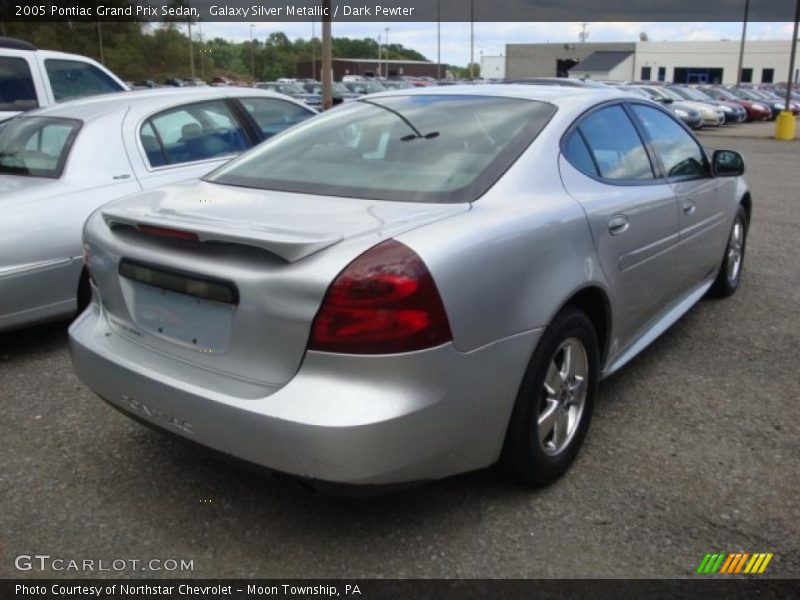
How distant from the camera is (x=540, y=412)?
2738 mm

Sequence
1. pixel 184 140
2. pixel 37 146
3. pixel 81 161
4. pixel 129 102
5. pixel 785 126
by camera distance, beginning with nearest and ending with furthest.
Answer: pixel 81 161 < pixel 37 146 < pixel 129 102 < pixel 184 140 < pixel 785 126

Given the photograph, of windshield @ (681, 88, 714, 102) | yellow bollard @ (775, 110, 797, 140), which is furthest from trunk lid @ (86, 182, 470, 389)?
windshield @ (681, 88, 714, 102)

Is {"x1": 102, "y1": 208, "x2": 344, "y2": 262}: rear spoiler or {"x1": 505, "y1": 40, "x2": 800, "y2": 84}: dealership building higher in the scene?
{"x1": 505, "y1": 40, "x2": 800, "y2": 84}: dealership building

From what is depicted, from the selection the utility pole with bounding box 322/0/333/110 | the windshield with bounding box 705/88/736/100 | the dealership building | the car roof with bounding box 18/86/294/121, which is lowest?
the car roof with bounding box 18/86/294/121

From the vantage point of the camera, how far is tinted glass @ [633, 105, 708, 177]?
3.86m

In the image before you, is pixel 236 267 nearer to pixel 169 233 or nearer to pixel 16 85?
pixel 169 233

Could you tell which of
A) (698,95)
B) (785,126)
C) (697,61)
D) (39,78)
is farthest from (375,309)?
(697,61)

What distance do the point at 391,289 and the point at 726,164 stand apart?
303 centimetres

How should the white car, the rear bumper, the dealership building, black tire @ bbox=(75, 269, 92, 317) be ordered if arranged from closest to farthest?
the rear bumper
the white car
black tire @ bbox=(75, 269, 92, 317)
the dealership building

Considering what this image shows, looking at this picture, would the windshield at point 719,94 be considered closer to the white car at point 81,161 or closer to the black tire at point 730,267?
the black tire at point 730,267

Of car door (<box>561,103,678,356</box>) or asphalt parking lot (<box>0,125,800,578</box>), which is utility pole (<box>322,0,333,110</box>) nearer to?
car door (<box>561,103,678,356</box>)

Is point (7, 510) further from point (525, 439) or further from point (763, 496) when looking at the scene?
point (763, 496)

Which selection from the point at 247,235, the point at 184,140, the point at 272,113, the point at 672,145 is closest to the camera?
the point at 247,235

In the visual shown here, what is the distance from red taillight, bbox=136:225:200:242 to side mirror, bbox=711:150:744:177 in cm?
321
